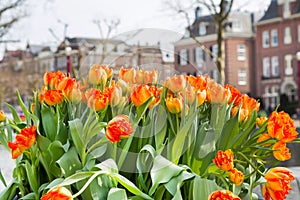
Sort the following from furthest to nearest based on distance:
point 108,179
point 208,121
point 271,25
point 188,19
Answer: point 271,25, point 188,19, point 208,121, point 108,179

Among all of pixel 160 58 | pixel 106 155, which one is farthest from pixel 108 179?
pixel 160 58

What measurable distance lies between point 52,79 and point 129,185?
0.31m

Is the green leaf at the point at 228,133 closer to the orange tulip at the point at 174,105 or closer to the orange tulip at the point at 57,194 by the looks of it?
the orange tulip at the point at 174,105

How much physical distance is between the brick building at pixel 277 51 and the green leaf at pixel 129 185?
109 ft

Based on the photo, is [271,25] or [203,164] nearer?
[203,164]

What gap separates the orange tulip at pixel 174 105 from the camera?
3.23 ft

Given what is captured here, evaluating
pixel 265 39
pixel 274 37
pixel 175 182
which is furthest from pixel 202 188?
pixel 265 39

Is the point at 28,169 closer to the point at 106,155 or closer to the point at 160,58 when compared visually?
the point at 106,155

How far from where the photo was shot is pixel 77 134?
0.96 metres

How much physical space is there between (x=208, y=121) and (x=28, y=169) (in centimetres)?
35

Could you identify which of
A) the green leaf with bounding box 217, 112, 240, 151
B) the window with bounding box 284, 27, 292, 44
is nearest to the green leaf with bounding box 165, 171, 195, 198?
the green leaf with bounding box 217, 112, 240, 151

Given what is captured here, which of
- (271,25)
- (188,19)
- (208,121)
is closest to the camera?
(208,121)

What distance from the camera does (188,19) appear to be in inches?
596

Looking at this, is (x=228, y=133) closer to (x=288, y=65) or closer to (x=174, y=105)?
(x=174, y=105)
